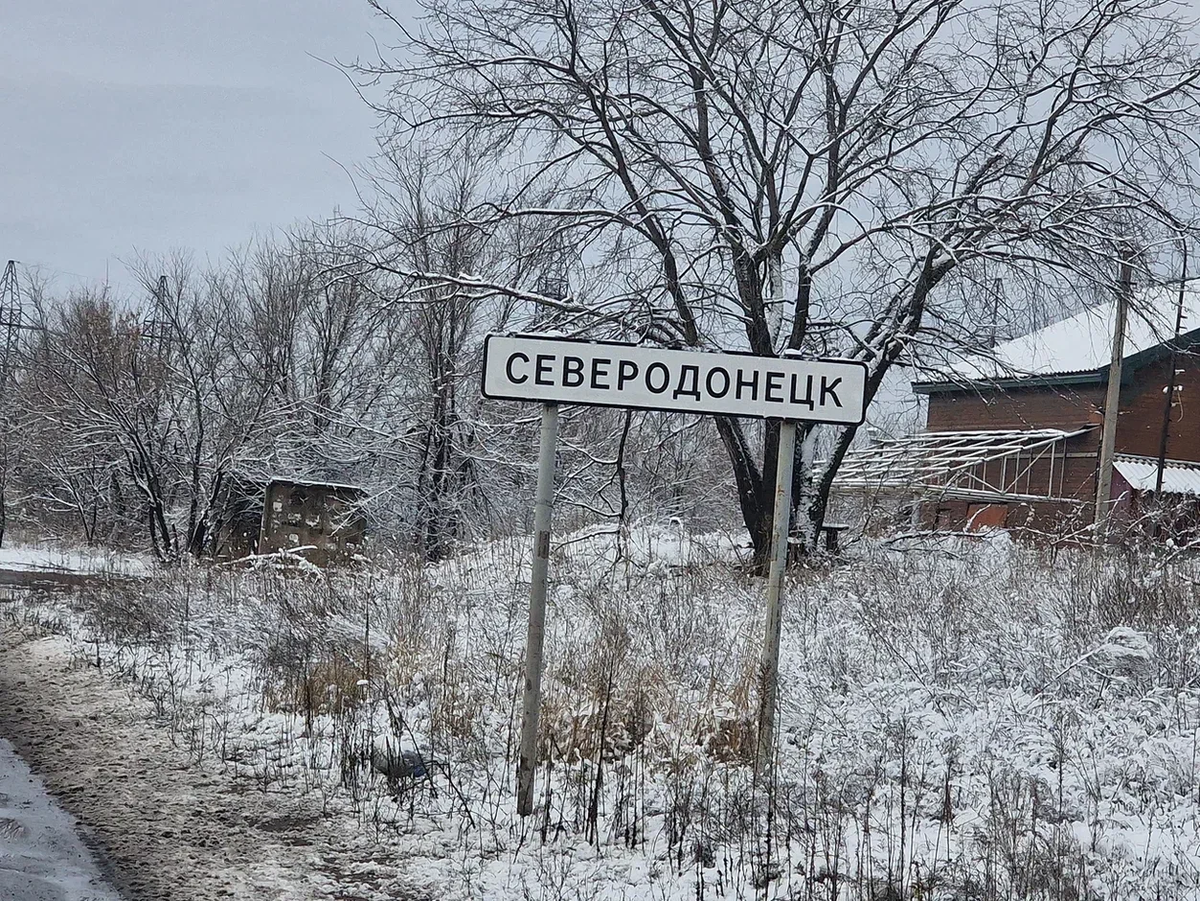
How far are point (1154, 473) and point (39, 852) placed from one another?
2860 cm

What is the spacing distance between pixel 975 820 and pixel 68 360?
24.8 metres

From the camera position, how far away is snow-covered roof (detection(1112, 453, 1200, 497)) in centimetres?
2688

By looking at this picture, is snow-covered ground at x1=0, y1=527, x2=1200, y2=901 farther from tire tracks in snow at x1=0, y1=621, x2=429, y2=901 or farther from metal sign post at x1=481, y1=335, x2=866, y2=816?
metal sign post at x1=481, y1=335, x2=866, y2=816

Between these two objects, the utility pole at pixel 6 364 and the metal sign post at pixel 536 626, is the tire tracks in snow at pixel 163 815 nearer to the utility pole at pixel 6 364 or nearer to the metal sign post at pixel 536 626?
the metal sign post at pixel 536 626

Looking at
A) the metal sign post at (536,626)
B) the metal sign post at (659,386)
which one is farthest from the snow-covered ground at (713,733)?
the metal sign post at (659,386)

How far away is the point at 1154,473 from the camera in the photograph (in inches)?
1091

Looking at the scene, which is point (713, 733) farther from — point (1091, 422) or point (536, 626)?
point (1091, 422)

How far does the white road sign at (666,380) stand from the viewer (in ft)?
16.8

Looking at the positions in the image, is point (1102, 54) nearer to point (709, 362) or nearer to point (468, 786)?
point (709, 362)

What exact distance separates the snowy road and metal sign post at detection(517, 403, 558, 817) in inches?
70.2

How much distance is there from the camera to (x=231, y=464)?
922 inches

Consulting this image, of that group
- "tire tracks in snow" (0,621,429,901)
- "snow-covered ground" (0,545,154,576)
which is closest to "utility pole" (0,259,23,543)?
"snow-covered ground" (0,545,154,576)

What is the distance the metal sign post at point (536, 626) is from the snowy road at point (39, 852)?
1.78 metres

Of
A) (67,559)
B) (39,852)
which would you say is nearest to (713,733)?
(39,852)
